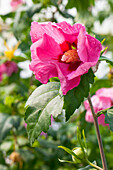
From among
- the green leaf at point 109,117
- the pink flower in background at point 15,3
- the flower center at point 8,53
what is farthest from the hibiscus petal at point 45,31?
the pink flower in background at point 15,3

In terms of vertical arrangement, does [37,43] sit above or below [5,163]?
above

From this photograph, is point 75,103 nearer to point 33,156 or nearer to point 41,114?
point 41,114

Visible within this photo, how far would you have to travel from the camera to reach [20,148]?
1441 mm

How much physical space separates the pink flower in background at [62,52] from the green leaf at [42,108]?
44mm

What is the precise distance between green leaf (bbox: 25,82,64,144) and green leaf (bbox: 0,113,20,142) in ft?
2.10

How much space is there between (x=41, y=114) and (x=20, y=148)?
3.17 ft

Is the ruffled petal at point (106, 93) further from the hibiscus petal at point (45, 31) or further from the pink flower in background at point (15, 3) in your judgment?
the pink flower in background at point (15, 3)

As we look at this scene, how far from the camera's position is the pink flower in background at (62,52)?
48 cm

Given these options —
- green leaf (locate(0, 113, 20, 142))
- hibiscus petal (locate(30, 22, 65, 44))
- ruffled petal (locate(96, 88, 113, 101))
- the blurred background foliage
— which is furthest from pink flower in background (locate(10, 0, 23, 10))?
hibiscus petal (locate(30, 22, 65, 44))

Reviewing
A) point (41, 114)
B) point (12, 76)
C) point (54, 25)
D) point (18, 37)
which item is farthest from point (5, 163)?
point (54, 25)

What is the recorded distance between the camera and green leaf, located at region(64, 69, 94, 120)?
1.64ft

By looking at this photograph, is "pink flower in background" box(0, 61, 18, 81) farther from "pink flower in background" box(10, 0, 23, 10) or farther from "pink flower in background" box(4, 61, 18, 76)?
"pink flower in background" box(10, 0, 23, 10)

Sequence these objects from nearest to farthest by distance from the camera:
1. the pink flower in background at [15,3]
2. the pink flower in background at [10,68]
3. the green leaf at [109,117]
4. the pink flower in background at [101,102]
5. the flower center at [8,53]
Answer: the green leaf at [109,117]
the pink flower in background at [101,102]
the flower center at [8,53]
the pink flower in background at [10,68]
the pink flower in background at [15,3]

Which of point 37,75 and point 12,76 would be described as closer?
point 37,75
